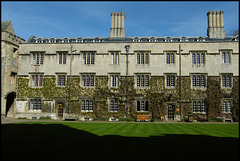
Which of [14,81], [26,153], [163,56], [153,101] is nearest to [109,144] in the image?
[26,153]

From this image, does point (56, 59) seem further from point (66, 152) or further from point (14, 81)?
point (66, 152)

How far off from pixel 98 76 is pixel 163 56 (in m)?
9.53

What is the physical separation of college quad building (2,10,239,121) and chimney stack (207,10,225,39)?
9.27ft

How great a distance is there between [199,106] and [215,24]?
13.1 metres

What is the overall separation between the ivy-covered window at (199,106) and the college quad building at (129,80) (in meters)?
0.13

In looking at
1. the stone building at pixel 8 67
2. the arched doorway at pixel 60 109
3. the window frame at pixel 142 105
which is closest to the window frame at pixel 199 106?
the window frame at pixel 142 105

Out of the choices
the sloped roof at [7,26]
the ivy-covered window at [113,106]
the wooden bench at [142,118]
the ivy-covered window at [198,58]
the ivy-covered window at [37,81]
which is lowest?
the wooden bench at [142,118]

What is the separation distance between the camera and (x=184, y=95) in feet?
102

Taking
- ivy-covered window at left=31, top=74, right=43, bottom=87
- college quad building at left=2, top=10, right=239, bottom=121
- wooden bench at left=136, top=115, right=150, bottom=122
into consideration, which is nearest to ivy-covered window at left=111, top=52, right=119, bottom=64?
college quad building at left=2, top=10, right=239, bottom=121

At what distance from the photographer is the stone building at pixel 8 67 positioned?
30.2 meters

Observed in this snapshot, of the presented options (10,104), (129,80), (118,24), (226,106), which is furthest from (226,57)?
(10,104)

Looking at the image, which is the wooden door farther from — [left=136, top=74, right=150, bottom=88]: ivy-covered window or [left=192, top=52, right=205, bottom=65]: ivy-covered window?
[left=192, top=52, right=205, bottom=65]: ivy-covered window

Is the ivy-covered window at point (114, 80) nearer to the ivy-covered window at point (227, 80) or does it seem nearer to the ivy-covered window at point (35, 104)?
the ivy-covered window at point (35, 104)

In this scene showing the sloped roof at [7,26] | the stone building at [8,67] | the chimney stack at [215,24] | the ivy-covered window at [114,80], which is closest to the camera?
the stone building at [8,67]
